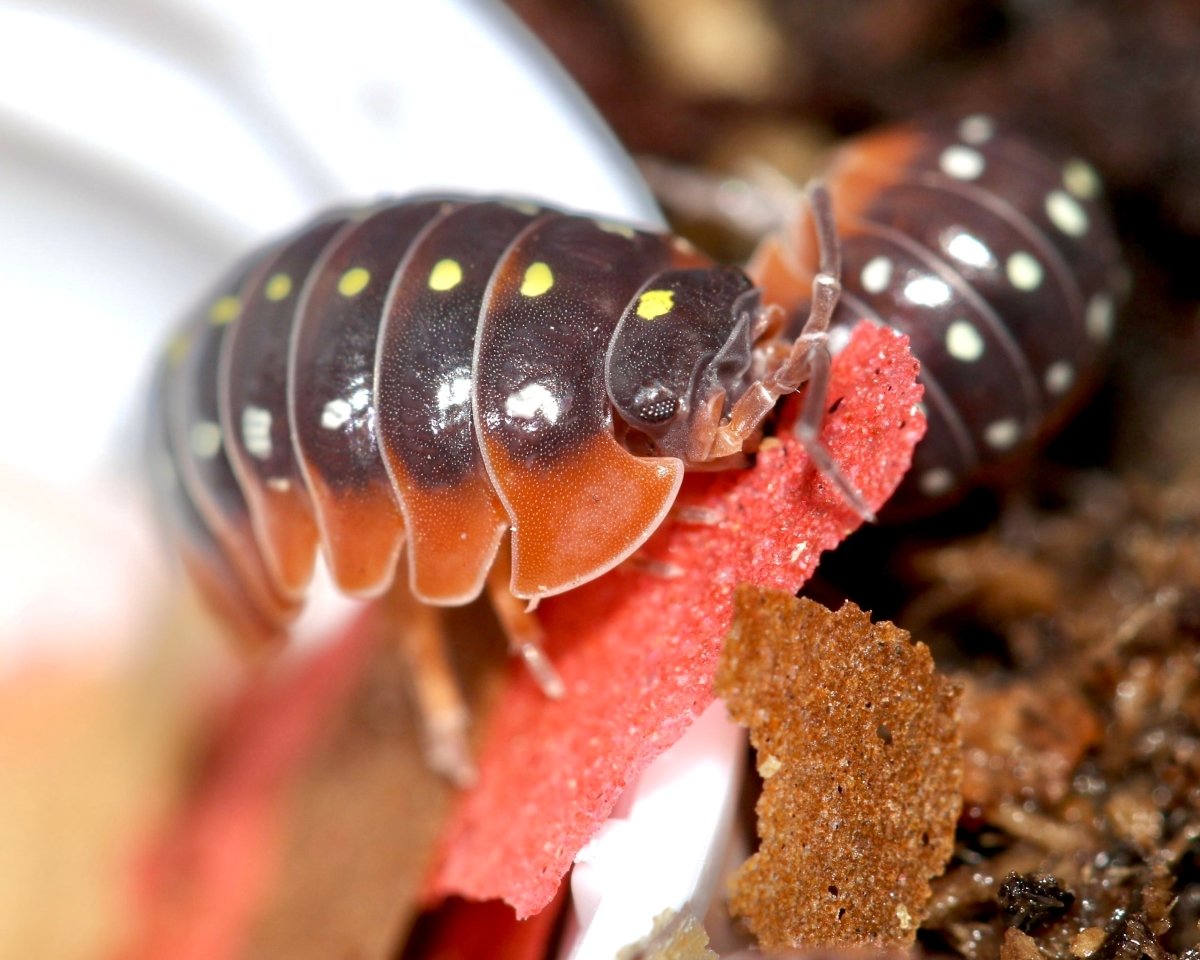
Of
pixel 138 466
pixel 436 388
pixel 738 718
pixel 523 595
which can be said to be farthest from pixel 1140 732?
pixel 138 466

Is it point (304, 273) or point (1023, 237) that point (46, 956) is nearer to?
point (304, 273)

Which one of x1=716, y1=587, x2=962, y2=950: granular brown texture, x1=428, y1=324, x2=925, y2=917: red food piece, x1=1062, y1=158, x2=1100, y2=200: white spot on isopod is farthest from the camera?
x1=1062, y1=158, x2=1100, y2=200: white spot on isopod

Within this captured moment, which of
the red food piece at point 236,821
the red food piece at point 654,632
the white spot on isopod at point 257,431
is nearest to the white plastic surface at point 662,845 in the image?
the red food piece at point 654,632

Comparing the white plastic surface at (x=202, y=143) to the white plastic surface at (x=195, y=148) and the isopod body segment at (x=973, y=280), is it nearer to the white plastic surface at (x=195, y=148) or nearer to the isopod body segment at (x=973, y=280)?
the white plastic surface at (x=195, y=148)

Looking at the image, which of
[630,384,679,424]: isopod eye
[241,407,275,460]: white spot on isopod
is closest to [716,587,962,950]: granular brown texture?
[630,384,679,424]: isopod eye

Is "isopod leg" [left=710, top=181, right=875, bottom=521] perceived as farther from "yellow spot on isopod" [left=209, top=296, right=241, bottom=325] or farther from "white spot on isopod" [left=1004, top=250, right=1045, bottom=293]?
"yellow spot on isopod" [left=209, top=296, right=241, bottom=325]

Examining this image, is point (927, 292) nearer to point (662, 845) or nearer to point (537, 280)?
point (537, 280)
